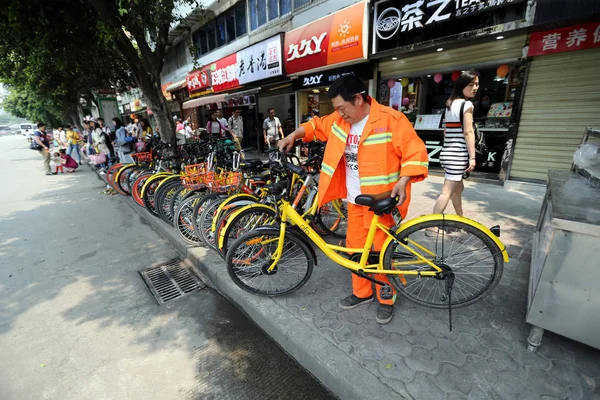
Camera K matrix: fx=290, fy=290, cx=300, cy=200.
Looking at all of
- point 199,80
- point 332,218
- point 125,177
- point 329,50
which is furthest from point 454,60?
point 199,80

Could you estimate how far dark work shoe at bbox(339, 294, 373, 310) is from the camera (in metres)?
2.61

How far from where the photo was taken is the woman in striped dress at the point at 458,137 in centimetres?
330

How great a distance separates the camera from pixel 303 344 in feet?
7.48

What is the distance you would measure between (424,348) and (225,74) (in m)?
12.4

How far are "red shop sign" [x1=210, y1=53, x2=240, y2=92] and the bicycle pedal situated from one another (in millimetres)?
10761

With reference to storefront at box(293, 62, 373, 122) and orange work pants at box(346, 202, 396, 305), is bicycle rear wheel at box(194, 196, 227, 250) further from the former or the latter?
→ storefront at box(293, 62, 373, 122)

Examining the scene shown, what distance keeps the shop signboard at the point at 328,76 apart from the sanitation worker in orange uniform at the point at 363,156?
5.75 metres

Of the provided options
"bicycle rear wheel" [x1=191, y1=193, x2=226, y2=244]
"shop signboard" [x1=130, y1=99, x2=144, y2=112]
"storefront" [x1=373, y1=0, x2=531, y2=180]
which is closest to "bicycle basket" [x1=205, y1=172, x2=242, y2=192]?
"bicycle rear wheel" [x1=191, y1=193, x2=226, y2=244]

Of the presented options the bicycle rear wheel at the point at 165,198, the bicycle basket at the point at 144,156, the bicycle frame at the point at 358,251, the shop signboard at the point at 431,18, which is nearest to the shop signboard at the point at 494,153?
the shop signboard at the point at 431,18

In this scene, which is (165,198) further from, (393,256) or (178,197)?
(393,256)

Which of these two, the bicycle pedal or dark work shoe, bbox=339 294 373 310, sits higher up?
the bicycle pedal

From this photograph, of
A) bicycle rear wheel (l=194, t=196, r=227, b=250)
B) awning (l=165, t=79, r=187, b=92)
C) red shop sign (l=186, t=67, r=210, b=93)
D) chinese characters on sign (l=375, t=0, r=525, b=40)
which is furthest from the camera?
awning (l=165, t=79, r=187, b=92)

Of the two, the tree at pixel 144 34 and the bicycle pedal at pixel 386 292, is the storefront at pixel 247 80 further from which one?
the bicycle pedal at pixel 386 292

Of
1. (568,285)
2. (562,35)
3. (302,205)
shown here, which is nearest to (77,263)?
(302,205)
